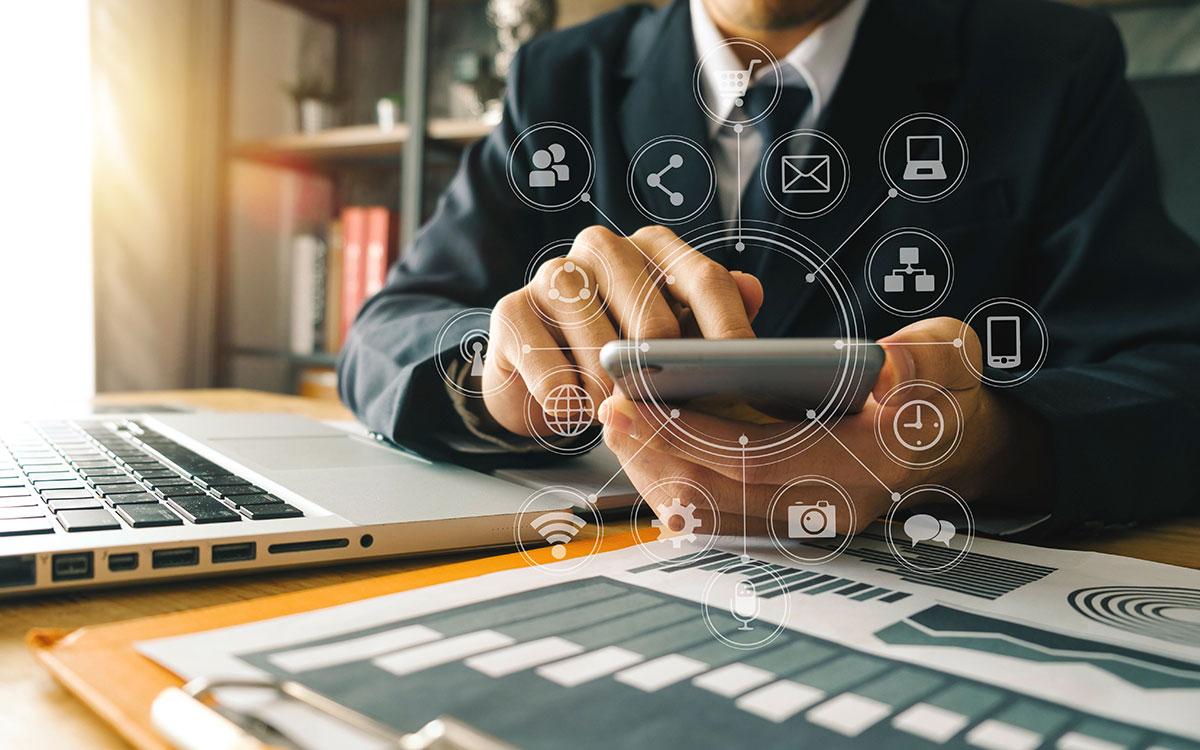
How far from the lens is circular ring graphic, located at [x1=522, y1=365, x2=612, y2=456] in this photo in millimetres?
384

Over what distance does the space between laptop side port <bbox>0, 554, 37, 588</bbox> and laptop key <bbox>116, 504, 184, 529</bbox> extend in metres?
0.03

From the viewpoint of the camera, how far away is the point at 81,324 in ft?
4.63

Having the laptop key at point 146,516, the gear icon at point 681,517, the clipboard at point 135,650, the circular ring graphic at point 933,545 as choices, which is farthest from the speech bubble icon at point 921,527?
the laptop key at point 146,516

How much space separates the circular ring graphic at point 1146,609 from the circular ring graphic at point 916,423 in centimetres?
8

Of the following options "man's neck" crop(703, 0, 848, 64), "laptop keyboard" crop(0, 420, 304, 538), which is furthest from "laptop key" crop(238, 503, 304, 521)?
"man's neck" crop(703, 0, 848, 64)

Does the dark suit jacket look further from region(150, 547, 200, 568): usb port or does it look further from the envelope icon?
region(150, 547, 200, 568): usb port

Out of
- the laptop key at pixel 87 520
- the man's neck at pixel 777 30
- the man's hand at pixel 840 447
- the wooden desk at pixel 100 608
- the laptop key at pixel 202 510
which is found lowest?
the wooden desk at pixel 100 608

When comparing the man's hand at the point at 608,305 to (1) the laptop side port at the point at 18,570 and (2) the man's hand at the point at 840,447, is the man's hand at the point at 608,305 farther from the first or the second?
(1) the laptop side port at the point at 18,570

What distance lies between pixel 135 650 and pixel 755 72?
1.58 ft

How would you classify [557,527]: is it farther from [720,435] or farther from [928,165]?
[928,165]

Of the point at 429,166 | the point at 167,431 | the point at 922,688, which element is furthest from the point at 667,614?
the point at 429,166

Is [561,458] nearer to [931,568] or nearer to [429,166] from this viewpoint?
[931,568]

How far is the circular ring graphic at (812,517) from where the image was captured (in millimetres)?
354

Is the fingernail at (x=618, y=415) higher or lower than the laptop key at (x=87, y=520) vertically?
higher
